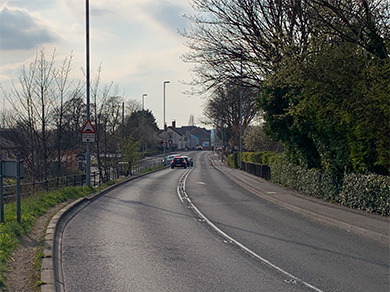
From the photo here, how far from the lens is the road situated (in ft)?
23.8

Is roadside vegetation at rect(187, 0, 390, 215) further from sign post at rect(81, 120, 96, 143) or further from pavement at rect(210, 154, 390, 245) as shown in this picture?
sign post at rect(81, 120, 96, 143)

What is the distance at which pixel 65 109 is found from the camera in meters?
23.9

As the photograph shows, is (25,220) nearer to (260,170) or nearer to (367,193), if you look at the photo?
(367,193)

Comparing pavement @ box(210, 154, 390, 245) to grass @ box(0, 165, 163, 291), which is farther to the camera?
pavement @ box(210, 154, 390, 245)

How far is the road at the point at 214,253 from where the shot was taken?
7.26 m

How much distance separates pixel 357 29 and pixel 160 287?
424 inches

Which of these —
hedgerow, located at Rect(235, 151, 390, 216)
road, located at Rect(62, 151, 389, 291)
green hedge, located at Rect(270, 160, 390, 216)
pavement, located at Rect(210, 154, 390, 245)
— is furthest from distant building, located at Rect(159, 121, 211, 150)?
road, located at Rect(62, 151, 389, 291)

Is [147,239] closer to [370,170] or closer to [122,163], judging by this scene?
[370,170]

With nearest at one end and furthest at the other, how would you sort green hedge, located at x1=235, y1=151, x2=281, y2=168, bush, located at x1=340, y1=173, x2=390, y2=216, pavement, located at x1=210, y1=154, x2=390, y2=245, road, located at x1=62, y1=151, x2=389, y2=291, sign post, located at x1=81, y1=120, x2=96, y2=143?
road, located at x1=62, y1=151, x2=389, y2=291 < pavement, located at x1=210, y1=154, x2=390, y2=245 < bush, located at x1=340, y1=173, x2=390, y2=216 < sign post, located at x1=81, y1=120, x2=96, y2=143 < green hedge, located at x1=235, y1=151, x2=281, y2=168

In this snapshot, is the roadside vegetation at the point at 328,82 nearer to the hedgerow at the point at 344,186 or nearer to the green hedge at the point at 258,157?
the hedgerow at the point at 344,186

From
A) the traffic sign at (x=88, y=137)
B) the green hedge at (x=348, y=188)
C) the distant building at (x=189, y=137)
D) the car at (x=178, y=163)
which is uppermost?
the distant building at (x=189, y=137)

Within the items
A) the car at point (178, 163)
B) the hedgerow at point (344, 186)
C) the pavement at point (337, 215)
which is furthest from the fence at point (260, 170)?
the car at point (178, 163)

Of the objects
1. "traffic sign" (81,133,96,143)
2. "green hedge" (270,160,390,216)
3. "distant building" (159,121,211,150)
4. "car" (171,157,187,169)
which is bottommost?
"car" (171,157,187,169)

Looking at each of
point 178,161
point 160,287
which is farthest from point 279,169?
point 178,161
